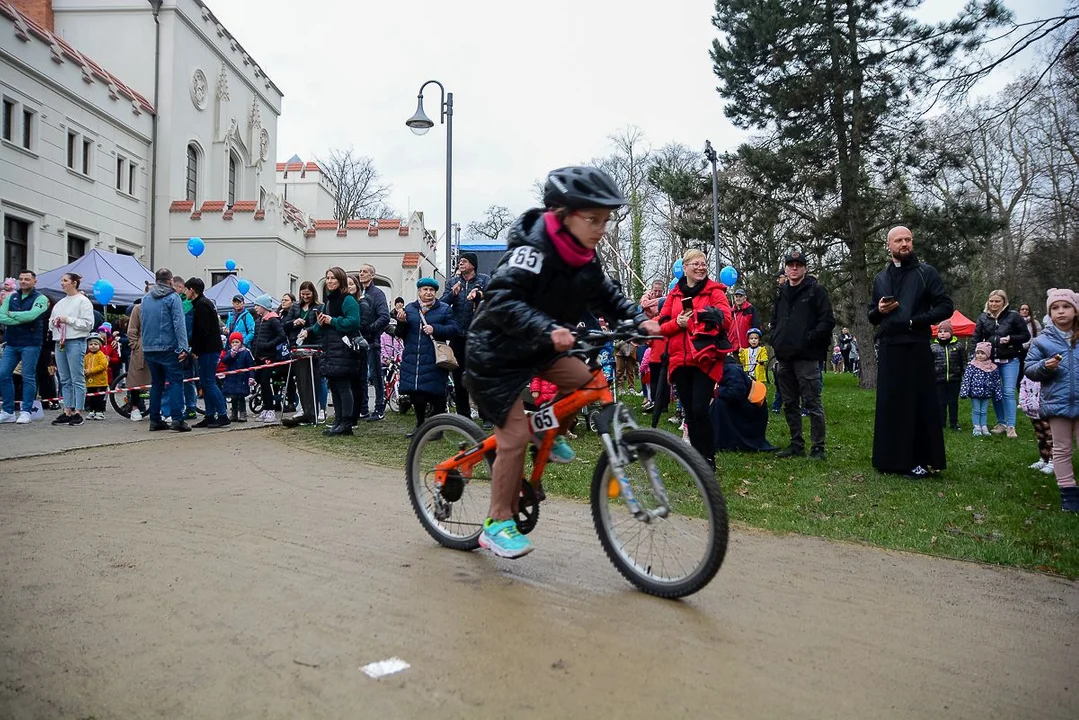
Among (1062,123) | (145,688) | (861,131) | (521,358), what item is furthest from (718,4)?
(145,688)

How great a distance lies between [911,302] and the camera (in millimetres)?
7555

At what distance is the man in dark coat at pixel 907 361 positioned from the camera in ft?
24.7

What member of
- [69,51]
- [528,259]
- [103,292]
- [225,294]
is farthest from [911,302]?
[69,51]

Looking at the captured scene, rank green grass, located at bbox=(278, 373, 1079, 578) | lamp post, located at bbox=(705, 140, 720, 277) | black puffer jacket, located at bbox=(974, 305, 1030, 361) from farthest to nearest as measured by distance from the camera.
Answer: lamp post, located at bbox=(705, 140, 720, 277) < black puffer jacket, located at bbox=(974, 305, 1030, 361) < green grass, located at bbox=(278, 373, 1079, 578)

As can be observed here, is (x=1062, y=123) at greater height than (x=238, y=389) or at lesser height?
greater

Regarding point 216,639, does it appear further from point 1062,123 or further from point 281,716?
point 1062,123

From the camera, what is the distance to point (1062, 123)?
44.2 ft

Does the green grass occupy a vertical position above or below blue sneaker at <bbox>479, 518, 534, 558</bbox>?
below

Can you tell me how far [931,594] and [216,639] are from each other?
3333mm

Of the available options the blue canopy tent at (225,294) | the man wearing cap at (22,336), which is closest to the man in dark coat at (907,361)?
the man wearing cap at (22,336)

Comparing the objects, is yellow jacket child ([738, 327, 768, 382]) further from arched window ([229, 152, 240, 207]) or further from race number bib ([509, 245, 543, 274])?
arched window ([229, 152, 240, 207])

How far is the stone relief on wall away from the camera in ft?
119

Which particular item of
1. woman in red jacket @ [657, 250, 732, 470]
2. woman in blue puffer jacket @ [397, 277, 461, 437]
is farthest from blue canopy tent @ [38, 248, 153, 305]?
woman in red jacket @ [657, 250, 732, 470]

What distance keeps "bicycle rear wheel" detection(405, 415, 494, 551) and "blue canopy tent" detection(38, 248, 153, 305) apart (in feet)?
52.3
